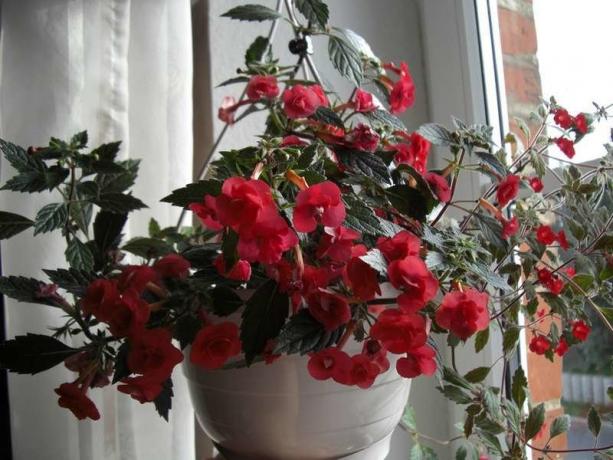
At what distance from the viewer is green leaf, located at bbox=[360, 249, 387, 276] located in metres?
0.38

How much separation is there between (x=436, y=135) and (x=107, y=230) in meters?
0.38

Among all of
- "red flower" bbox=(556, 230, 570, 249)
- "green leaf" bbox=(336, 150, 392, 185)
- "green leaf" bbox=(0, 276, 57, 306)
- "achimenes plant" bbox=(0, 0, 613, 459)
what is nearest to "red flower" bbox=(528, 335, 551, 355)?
"achimenes plant" bbox=(0, 0, 613, 459)

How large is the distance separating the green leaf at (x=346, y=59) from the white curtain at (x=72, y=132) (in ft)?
1.10

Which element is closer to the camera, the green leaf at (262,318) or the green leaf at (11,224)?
the green leaf at (262,318)

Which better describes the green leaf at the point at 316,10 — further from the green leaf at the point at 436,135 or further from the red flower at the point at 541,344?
the red flower at the point at 541,344

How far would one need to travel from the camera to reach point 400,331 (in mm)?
385

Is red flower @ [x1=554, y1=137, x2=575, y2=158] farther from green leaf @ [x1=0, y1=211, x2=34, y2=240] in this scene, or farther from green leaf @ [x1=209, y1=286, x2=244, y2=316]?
green leaf @ [x1=0, y1=211, x2=34, y2=240]

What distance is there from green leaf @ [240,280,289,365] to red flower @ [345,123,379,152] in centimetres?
18

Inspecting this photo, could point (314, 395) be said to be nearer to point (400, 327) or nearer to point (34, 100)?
point (400, 327)

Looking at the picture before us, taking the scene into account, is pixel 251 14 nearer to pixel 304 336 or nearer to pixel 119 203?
pixel 119 203

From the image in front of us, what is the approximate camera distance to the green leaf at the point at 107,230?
2.01 ft

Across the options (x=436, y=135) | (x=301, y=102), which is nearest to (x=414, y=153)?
(x=436, y=135)

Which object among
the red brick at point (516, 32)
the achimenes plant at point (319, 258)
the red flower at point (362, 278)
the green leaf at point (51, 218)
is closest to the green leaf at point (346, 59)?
the achimenes plant at point (319, 258)

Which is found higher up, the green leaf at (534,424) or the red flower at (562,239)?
the red flower at (562,239)
